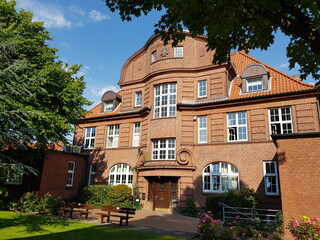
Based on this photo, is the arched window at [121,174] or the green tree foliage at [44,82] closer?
the green tree foliage at [44,82]

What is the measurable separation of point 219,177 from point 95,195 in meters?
A: 10.2

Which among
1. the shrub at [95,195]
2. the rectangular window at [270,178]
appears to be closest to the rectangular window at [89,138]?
the shrub at [95,195]

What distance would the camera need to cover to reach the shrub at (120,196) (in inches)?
768

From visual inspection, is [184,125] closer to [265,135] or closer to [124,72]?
[265,135]

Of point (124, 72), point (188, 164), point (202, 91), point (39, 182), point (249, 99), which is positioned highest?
point (124, 72)

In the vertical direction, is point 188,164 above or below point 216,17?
below

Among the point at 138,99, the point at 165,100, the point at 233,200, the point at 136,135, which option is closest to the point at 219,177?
the point at 233,200

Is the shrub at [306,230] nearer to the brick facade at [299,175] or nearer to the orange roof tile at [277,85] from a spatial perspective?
the brick facade at [299,175]

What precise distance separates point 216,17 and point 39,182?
18330 mm

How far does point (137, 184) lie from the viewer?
20.4m

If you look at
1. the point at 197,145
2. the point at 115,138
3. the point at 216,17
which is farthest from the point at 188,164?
the point at 216,17

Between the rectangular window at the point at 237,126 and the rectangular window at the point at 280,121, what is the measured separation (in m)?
1.80

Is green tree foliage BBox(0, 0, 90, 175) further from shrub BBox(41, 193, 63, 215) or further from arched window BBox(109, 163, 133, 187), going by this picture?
arched window BBox(109, 163, 133, 187)

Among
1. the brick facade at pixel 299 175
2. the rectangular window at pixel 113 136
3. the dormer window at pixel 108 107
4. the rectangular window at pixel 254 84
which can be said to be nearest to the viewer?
the brick facade at pixel 299 175
